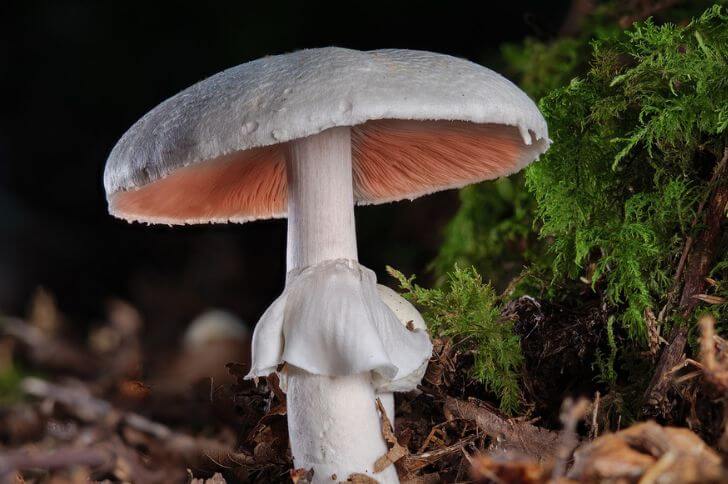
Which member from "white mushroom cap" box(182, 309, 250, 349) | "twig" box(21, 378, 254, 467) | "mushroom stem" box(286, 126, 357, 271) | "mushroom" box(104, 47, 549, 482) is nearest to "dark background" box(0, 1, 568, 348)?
"white mushroom cap" box(182, 309, 250, 349)

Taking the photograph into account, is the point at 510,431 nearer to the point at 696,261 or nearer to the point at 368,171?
the point at 696,261

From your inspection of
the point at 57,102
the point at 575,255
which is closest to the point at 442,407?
the point at 575,255

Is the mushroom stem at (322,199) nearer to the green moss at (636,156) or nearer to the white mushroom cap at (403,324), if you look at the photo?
the white mushroom cap at (403,324)


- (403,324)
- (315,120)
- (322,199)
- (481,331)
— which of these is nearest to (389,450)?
(403,324)

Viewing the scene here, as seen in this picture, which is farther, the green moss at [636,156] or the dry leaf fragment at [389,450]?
the green moss at [636,156]

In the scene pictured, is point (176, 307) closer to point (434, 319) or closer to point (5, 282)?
point (5, 282)

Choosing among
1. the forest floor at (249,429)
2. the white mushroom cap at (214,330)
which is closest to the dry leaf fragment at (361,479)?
the forest floor at (249,429)

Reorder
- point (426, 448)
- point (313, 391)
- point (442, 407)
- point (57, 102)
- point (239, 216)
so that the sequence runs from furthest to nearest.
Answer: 1. point (57, 102)
2. point (239, 216)
3. point (442, 407)
4. point (426, 448)
5. point (313, 391)
